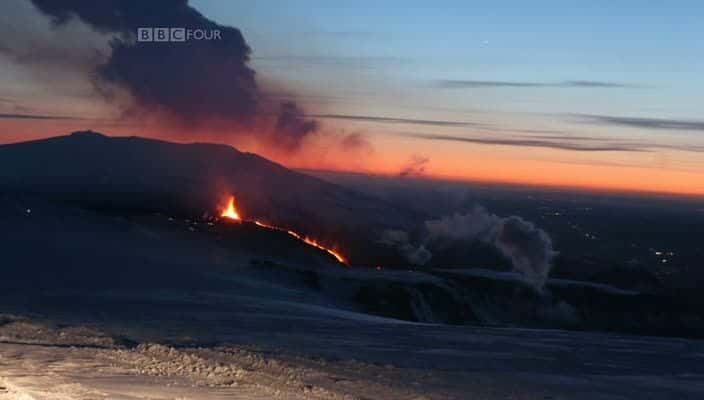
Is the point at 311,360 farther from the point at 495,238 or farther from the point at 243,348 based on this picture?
the point at 495,238

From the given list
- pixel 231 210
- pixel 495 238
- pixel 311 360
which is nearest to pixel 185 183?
pixel 231 210

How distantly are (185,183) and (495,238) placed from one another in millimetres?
27553

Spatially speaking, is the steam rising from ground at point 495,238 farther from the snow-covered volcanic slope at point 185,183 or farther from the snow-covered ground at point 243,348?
the snow-covered ground at point 243,348

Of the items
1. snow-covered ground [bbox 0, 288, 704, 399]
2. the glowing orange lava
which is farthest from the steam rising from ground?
snow-covered ground [bbox 0, 288, 704, 399]

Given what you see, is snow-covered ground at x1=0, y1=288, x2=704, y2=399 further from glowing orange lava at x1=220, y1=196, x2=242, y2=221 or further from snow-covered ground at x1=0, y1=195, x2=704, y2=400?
glowing orange lava at x1=220, y1=196, x2=242, y2=221

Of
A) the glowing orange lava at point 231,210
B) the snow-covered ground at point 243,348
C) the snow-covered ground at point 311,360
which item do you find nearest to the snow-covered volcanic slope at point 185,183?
the glowing orange lava at point 231,210

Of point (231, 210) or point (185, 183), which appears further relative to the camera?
point (185, 183)

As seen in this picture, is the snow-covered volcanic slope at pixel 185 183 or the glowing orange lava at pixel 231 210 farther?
the snow-covered volcanic slope at pixel 185 183

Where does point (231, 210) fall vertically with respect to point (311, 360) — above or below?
above

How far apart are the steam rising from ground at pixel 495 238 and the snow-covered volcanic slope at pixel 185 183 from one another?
3.42 meters

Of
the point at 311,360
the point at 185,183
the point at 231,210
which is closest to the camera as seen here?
the point at 311,360

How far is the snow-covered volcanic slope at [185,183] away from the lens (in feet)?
227

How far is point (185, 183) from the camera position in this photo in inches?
2896

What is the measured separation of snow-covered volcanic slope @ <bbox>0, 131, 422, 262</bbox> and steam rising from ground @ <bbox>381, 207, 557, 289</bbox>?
11.2 ft
